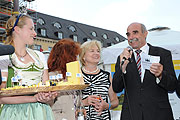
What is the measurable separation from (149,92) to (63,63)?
107 cm

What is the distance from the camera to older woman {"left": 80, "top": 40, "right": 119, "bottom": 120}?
→ 2.80 metres

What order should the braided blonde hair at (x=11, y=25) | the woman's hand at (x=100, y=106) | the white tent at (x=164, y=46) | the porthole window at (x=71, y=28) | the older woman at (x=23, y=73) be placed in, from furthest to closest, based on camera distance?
1. the porthole window at (x=71, y=28)
2. the white tent at (x=164, y=46)
3. the woman's hand at (x=100, y=106)
4. the braided blonde hair at (x=11, y=25)
5. the older woman at (x=23, y=73)

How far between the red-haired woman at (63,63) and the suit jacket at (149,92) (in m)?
0.62

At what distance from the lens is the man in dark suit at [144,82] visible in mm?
2375

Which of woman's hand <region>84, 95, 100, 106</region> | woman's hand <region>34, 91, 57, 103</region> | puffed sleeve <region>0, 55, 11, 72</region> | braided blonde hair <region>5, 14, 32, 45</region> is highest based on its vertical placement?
braided blonde hair <region>5, 14, 32, 45</region>

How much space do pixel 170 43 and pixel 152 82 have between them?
2445mm

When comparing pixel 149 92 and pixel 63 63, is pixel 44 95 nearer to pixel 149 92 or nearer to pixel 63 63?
pixel 63 63

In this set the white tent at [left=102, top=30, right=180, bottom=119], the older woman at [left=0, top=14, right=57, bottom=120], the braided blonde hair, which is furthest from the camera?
the white tent at [left=102, top=30, right=180, bottom=119]

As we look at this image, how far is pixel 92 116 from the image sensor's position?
2.90 metres

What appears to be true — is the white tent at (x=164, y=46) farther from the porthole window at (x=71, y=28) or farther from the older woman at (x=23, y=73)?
the porthole window at (x=71, y=28)

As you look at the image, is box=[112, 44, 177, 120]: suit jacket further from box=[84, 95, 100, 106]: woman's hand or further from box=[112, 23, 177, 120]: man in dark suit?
box=[84, 95, 100, 106]: woman's hand

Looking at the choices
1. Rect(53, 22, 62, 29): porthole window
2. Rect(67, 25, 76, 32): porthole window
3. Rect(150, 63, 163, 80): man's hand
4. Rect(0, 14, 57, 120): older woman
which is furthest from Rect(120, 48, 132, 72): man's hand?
Answer: Rect(67, 25, 76, 32): porthole window

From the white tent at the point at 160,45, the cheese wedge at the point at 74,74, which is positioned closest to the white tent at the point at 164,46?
the white tent at the point at 160,45

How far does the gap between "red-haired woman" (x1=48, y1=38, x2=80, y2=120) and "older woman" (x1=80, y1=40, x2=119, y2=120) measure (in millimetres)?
378
